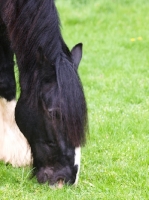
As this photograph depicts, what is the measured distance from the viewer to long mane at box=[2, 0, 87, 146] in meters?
4.23

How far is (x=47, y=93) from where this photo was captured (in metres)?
4.36

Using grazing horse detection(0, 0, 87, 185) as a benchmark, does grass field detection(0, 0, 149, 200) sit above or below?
below

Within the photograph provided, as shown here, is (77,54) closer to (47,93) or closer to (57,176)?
(47,93)

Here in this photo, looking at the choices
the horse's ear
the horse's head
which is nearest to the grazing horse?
the horse's head

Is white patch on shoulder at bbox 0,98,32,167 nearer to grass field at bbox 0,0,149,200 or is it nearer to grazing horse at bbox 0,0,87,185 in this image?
grass field at bbox 0,0,149,200

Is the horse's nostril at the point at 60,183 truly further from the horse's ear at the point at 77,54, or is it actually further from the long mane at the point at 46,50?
the horse's ear at the point at 77,54

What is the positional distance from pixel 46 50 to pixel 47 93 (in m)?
0.33

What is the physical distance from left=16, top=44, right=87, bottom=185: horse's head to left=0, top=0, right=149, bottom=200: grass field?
0.18 meters

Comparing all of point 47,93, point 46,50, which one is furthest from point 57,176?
point 46,50

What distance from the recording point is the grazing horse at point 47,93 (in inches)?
167

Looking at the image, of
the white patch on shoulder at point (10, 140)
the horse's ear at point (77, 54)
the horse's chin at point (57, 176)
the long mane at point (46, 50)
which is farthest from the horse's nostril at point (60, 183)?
the horse's ear at point (77, 54)

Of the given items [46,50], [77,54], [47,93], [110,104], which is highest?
[46,50]

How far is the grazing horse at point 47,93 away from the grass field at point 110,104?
241 millimetres

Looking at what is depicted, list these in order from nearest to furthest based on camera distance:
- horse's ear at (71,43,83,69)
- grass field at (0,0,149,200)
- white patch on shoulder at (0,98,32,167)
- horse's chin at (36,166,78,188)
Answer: horse's chin at (36,166,78,188)
grass field at (0,0,149,200)
horse's ear at (71,43,83,69)
white patch on shoulder at (0,98,32,167)
